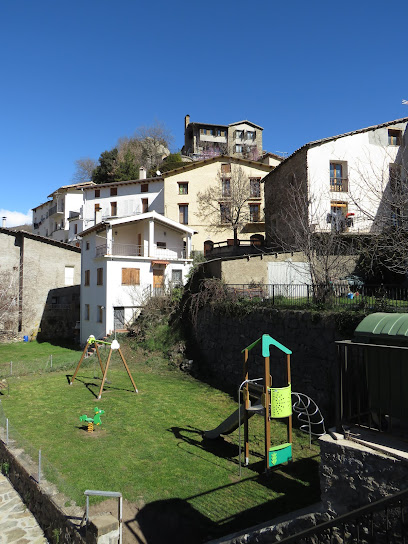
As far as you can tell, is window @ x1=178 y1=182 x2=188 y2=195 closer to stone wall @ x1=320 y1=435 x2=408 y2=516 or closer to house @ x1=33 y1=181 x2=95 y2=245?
house @ x1=33 y1=181 x2=95 y2=245

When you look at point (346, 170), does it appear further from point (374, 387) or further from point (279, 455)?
point (374, 387)

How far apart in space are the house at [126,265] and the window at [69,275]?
5.38 m

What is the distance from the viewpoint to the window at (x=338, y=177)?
1043 inches

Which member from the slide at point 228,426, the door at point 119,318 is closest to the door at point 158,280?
the door at point 119,318

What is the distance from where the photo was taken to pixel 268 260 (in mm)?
23641

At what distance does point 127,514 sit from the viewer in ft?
26.5

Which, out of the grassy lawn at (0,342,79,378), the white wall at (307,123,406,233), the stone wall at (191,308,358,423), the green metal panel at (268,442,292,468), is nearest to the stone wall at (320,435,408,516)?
the green metal panel at (268,442,292,468)

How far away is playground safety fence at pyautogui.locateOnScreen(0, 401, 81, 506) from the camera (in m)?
8.72

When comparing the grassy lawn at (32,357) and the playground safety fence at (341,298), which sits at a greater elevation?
the playground safety fence at (341,298)

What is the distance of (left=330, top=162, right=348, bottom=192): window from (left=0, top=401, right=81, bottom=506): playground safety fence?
23.7 m

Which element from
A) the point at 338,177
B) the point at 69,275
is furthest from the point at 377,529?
the point at 69,275

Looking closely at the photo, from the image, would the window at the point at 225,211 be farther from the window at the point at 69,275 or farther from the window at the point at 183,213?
the window at the point at 69,275

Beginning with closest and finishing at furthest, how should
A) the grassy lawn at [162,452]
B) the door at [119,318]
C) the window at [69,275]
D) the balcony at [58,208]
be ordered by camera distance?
the grassy lawn at [162,452]
the door at [119,318]
the window at [69,275]
the balcony at [58,208]

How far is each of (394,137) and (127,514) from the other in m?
28.9
